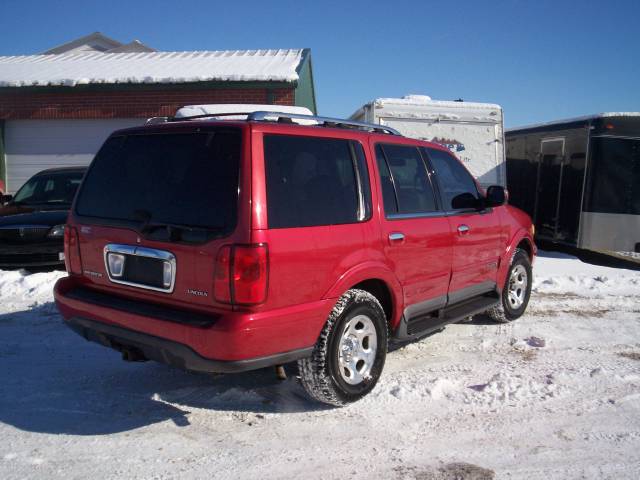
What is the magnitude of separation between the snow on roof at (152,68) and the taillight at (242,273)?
8.94 m

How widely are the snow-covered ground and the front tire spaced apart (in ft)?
0.60

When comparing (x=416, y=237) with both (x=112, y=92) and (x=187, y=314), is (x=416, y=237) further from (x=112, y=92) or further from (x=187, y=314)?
(x=112, y=92)

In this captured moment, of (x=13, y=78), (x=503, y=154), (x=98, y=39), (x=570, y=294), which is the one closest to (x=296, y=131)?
(x=570, y=294)

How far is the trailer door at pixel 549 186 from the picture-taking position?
1084 centimetres

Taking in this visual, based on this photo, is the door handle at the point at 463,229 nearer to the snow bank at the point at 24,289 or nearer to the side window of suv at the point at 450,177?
the side window of suv at the point at 450,177

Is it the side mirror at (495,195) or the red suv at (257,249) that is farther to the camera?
the side mirror at (495,195)

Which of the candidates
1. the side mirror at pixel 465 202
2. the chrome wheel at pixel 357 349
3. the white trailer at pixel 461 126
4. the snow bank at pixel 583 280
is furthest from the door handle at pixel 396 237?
the white trailer at pixel 461 126

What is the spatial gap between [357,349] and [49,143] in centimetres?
1142

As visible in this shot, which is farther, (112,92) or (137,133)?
(112,92)

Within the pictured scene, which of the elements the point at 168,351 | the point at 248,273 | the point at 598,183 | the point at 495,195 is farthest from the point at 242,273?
the point at 598,183

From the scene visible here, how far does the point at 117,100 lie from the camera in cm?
1216

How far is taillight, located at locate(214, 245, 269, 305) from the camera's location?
2.96 m

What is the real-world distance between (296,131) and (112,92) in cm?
1009

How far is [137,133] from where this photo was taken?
12.1 ft
